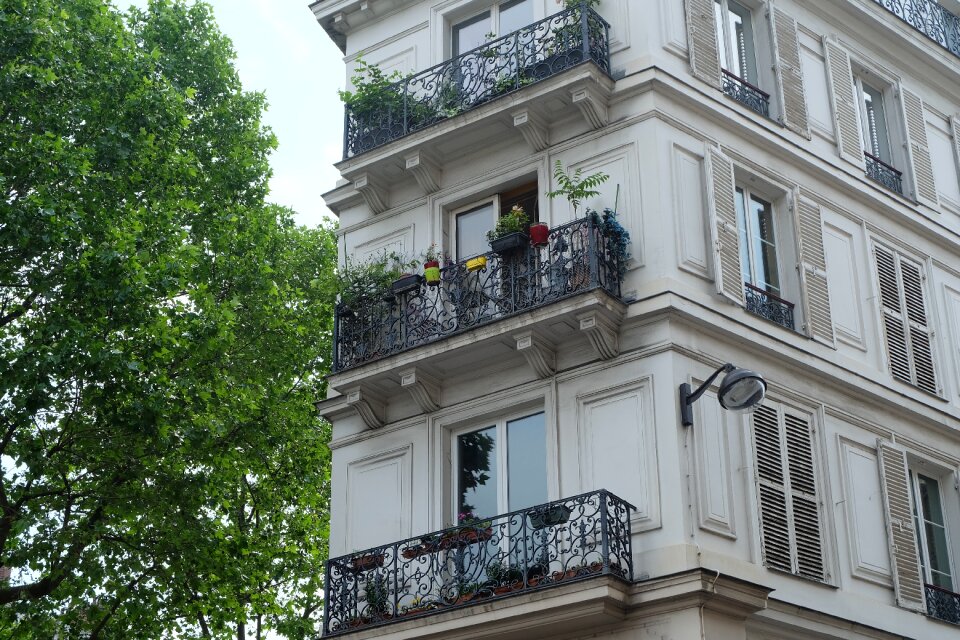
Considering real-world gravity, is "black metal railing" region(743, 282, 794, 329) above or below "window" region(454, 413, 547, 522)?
above

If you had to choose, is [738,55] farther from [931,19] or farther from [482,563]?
[482,563]

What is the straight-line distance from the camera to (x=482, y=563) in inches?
555

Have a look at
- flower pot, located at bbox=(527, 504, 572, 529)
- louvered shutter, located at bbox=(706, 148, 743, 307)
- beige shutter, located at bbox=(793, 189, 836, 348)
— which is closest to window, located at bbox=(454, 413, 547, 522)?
flower pot, located at bbox=(527, 504, 572, 529)

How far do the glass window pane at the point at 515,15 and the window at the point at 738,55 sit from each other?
2.52 m

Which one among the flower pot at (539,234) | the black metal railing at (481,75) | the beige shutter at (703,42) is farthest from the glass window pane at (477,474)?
the beige shutter at (703,42)

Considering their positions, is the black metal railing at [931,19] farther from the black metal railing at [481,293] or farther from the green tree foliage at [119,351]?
the green tree foliage at [119,351]

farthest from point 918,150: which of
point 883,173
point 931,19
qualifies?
point 931,19

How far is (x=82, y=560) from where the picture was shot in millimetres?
18250

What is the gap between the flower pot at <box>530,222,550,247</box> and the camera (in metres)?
15.3

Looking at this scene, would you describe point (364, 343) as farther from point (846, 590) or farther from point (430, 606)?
point (846, 590)

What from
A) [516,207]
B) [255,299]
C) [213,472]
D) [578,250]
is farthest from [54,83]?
[578,250]

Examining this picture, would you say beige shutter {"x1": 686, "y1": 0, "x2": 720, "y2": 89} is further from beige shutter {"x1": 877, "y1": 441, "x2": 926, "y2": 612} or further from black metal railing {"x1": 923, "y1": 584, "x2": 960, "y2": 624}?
black metal railing {"x1": 923, "y1": 584, "x2": 960, "y2": 624}

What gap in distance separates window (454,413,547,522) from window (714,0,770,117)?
16.9 feet

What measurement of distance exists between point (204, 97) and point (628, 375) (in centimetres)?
1285
